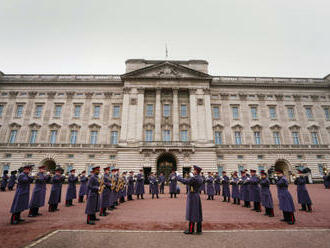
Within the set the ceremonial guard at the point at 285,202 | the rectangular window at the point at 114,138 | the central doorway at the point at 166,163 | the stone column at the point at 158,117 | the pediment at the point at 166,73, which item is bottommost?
the ceremonial guard at the point at 285,202

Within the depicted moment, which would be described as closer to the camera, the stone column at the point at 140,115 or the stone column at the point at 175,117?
the stone column at the point at 140,115

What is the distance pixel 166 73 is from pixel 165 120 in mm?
8988

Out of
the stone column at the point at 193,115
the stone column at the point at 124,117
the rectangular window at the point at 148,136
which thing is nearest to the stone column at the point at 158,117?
the rectangular window at the point at 148,136

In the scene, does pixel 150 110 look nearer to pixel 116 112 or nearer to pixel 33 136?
pixel 116 112

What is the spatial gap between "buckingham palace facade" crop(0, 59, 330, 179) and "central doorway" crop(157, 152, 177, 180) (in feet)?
0.55

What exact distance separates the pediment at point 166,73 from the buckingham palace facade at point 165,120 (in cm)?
18

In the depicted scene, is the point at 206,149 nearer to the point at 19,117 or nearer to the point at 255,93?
the point at 255,93

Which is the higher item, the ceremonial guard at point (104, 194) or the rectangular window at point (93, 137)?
the rectangular window at point (93, 137)

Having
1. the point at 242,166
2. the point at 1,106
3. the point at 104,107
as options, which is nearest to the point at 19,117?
the point at 1,106

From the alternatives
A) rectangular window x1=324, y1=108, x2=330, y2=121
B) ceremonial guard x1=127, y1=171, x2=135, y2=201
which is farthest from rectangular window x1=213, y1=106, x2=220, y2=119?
ceremonial guard x1=127, y1=171, x2=135, y2=201

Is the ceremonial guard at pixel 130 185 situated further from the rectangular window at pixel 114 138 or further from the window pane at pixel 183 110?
the window pane at pixel 183 110

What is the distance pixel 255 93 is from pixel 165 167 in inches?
883

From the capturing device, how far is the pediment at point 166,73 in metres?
33.3

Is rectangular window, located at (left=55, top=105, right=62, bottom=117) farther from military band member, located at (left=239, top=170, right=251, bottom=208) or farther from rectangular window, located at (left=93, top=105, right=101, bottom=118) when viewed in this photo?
military band member, located at (left=239, top=170, right=251, bottom=208)
